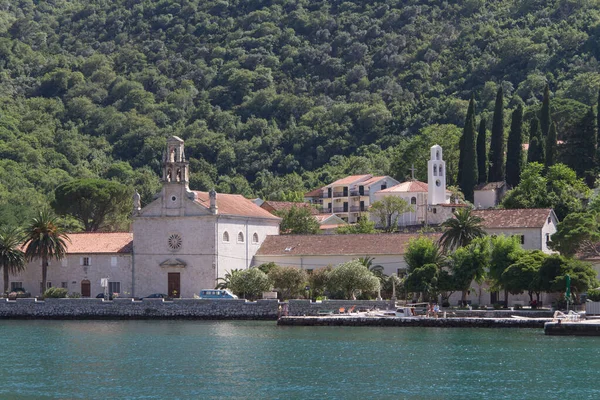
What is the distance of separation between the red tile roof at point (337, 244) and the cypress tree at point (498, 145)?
22.4 meters

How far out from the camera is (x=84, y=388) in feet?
152

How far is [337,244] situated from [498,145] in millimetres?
25081

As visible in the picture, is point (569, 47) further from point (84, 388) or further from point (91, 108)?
point (84, 388)

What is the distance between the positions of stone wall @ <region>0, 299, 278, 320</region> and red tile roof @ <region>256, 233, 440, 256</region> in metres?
8.77

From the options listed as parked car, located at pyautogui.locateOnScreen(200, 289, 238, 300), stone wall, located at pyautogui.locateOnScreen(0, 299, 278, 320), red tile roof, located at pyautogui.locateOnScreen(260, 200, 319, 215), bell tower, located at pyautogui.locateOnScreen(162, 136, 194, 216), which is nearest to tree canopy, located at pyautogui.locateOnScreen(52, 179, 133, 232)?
red tile roof, located at pyautogui.locateOnScreen(260, 200, 319, 215)

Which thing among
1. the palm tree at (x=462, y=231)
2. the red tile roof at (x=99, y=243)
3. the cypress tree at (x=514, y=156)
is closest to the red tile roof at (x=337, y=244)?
the palm tree at (x=462, y=231)

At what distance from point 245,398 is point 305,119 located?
126 meters

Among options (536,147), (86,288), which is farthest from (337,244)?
(536,147)

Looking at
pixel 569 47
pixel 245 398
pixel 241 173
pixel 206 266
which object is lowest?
pixel 245 398

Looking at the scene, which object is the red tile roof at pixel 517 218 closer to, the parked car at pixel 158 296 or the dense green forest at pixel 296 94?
the parked car at pixel 158 296

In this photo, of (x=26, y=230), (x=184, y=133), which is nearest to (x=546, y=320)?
(x=26, y=230)

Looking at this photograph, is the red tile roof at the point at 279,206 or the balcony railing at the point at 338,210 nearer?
the red tile roof at the point at 279,206

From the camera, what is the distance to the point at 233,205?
8956cm

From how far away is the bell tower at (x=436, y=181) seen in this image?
103 metres
